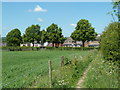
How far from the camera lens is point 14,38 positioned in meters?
85.6

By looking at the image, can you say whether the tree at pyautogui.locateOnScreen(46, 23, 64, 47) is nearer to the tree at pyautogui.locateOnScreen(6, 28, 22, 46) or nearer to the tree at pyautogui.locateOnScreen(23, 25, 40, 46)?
the tree at pyautogui.locateOnScreen(23, 25, 40, 46)

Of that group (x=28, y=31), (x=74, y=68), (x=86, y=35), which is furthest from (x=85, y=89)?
(x=28, y=31)

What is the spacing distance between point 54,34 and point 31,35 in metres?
12.1

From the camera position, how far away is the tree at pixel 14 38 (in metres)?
85.6

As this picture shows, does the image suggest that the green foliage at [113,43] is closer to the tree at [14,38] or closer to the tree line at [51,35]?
Answer: the tree line at [51,35]

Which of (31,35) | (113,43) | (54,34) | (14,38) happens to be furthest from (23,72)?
(14,38)

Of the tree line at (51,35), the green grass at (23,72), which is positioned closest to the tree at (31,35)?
the tree line at (51,35)

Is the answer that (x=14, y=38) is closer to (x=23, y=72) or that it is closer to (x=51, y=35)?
(x=51, y=35)

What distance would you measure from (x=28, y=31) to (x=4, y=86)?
81649 millimetres

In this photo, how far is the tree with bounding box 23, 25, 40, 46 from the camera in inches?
3334

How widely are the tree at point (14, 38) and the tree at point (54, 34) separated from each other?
14778mm

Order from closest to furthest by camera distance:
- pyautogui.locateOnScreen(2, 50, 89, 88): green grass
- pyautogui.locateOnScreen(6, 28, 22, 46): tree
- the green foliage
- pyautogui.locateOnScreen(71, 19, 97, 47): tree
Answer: the green foliage, pyautogui.locateOnScreen(2, 50, 89, 88): green grass, pyautogui.locateOnScreen(71, 19, 97, 47): tree, pyautogui.locateOnScreen(6, 28, 22, 46): tree

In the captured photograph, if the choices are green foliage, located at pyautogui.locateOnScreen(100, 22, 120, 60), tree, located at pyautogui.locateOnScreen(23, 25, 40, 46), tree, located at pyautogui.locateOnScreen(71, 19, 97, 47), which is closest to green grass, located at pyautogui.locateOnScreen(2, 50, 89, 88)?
green foliage, located at pyautogui.locateOnScreen(100, 22, 120, 60)

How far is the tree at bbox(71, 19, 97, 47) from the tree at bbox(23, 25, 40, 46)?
19.0 meters
